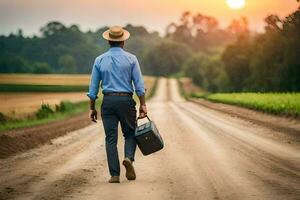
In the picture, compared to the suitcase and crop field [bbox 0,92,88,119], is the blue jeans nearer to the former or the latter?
the suitcase

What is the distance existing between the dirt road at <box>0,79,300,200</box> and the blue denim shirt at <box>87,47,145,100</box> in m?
1.36

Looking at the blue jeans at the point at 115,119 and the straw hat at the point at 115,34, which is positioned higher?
the straw hat at the point at 115,34

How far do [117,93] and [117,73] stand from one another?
0.99ft

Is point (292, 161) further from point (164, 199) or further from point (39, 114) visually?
point (39, 114)

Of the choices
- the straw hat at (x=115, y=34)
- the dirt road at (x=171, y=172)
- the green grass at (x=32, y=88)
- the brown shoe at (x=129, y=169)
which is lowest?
the green grass at (x=32, y=88)

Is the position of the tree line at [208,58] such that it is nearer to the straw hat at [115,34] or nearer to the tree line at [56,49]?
the tree line at [56,49]

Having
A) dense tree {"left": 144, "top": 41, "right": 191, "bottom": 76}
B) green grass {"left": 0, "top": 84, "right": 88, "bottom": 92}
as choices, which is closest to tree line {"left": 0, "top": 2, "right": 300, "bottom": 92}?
dense tree {"left": 144, "top": 41, "right": 191, "bottom": 76}

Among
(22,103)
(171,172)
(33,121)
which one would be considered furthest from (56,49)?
(171,172)

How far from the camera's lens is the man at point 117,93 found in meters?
8.33

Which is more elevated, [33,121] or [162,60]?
[162,60]

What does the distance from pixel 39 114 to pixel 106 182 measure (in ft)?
73.5

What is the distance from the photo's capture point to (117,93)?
8352 millimetres

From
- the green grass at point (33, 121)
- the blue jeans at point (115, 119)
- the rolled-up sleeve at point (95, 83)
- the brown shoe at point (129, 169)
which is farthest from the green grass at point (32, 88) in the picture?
the brown shoe at point (129, 169)

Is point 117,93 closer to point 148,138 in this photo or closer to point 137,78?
point 137,78
